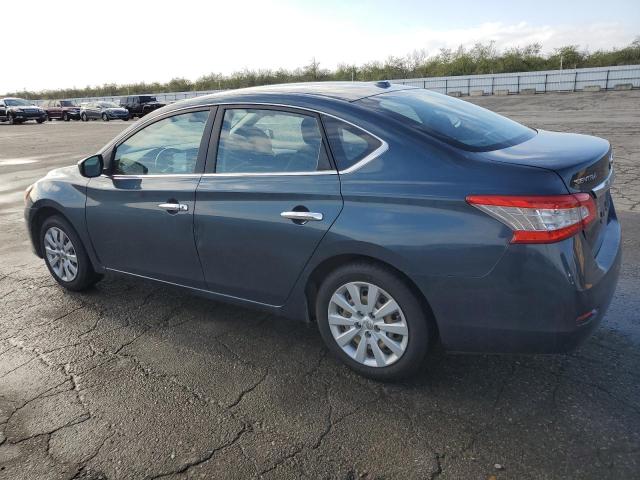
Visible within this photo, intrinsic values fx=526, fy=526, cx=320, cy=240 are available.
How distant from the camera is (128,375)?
3.32m

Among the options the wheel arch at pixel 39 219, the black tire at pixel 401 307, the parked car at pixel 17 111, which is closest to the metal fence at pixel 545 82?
the parked car at pixel 17 111

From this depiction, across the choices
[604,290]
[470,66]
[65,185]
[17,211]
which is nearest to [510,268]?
[604,290]

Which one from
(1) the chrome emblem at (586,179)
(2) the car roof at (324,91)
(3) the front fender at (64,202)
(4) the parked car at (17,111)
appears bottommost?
(4) the parked car at (17,111)

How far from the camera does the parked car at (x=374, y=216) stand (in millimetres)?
2529

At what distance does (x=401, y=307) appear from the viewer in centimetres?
284

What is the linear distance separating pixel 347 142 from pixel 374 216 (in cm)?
50

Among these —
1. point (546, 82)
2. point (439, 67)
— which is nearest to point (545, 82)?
point (546, 82)

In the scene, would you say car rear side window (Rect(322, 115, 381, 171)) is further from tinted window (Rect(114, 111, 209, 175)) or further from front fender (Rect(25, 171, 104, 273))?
front fender (Rect(25, 171, 104, 273))

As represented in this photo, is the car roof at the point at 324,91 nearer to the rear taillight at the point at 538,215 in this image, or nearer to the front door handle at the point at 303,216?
the front door handle at the point at 303,216

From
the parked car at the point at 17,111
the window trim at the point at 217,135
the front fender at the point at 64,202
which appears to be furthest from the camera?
the parked car at the point at 17,111

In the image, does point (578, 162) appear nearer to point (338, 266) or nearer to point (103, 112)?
point (338, 266)

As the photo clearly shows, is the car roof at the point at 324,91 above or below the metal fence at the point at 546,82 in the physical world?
above

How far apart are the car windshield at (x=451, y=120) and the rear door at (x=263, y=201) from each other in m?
0.50

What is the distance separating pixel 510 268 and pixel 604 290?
0.61m
